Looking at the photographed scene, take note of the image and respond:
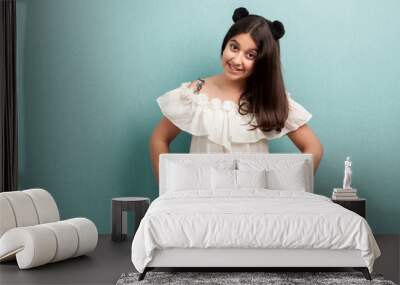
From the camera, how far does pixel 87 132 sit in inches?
264

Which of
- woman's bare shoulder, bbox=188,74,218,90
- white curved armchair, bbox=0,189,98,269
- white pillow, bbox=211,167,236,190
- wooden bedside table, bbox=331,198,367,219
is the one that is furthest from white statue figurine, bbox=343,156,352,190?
white curved armchair, bbox=0,189,98,269

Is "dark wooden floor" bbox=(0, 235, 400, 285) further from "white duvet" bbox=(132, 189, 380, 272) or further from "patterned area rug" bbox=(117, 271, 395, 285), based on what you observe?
"white duvet" bbox=(132, 189, 380, 272)

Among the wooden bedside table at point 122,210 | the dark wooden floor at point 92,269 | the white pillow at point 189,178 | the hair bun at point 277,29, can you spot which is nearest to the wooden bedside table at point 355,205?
the dark wooden floor at point 92,269

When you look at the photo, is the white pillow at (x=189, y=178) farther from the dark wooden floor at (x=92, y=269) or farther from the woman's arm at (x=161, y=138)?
the dark wooden floor at (x=92, y=269)

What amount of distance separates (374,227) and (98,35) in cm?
317

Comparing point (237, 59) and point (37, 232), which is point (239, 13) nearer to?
point (237, 59)

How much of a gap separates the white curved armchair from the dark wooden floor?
0.24 feet

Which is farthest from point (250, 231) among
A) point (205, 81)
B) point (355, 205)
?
point (205, 81)

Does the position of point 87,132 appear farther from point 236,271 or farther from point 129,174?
point 236,271

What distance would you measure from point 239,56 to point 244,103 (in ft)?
1.39

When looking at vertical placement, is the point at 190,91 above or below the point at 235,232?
above

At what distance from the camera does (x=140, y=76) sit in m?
6.71

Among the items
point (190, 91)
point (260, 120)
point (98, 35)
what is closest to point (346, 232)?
point (260, 120)

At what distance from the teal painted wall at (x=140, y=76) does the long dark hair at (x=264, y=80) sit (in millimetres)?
419
